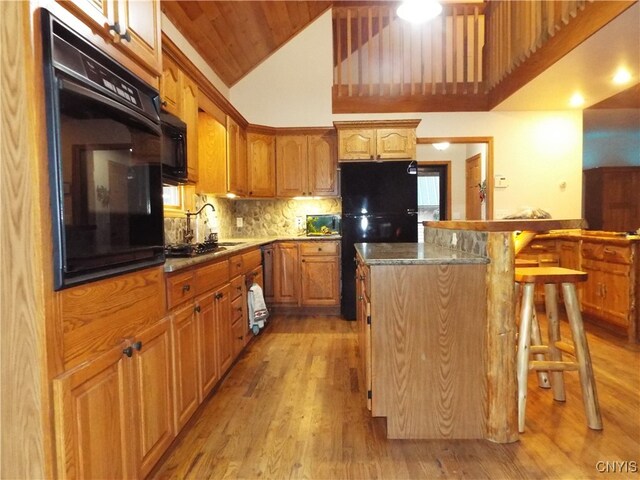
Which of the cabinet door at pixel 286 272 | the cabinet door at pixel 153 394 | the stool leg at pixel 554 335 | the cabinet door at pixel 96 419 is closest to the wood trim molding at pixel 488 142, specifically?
the cabinet door at pixel 286 272

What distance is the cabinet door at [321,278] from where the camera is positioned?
14.1ft

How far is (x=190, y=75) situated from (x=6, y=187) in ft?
6.82

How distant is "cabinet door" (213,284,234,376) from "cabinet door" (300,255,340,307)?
175 centimetres

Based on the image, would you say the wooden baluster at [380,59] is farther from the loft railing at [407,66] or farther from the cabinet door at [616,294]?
the cabinet door at [616,294]

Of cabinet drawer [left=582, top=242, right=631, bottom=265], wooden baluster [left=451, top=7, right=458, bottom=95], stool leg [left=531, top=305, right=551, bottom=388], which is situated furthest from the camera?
wooden baluster [left=451, top=7, right=458, bottom=95]

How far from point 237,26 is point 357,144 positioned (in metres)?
1.75

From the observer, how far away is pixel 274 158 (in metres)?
4.68

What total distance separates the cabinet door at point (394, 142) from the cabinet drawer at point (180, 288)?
2.87 metres

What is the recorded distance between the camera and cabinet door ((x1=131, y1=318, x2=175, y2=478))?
1409 millimetres

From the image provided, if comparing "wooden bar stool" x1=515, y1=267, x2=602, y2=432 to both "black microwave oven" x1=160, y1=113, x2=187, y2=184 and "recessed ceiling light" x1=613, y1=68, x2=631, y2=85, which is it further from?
"recessed ceiling light" x1=613, y1=68, x2=631, y2=85

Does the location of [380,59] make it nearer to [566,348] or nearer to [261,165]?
[261,165]

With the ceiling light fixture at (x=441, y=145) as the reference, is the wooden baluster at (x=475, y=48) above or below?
above

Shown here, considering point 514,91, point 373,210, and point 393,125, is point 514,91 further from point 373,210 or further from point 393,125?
point 373,210

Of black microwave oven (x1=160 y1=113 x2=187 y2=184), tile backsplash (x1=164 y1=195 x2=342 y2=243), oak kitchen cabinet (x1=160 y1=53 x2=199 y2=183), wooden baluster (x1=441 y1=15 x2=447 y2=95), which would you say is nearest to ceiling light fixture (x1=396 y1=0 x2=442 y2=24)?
wooden baluster (x1=441 y1=15 x2=447 y2=95)
